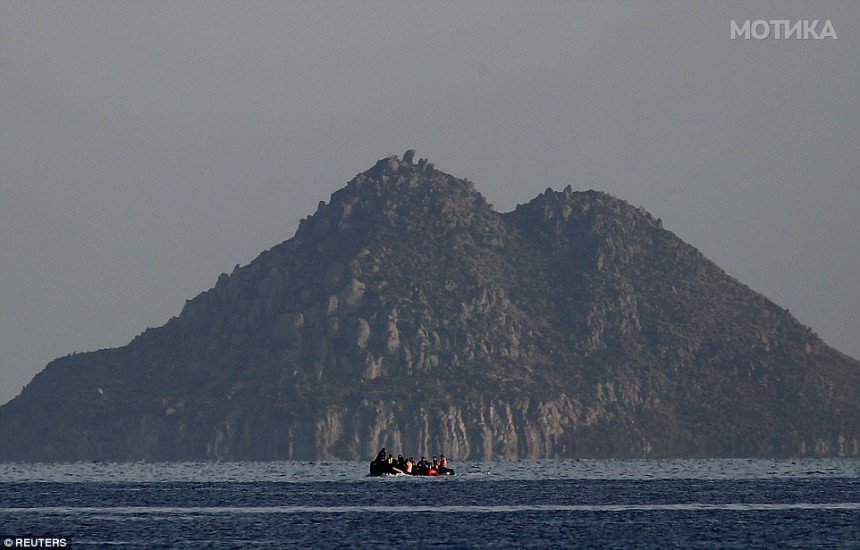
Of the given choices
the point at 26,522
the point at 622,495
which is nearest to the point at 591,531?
the point at 26,522

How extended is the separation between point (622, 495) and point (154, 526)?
7644 cm

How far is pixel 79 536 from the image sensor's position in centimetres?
12056

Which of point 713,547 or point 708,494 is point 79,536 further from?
point 708,494

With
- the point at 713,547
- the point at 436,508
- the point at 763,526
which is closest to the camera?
the point at 713,547

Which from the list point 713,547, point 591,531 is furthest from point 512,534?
point 713,547

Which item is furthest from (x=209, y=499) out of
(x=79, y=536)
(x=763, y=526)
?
(x=763, y=526)

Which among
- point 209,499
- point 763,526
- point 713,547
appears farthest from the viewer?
point 209,499

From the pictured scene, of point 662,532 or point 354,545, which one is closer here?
point 354,545

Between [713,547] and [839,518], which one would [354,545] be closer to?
[713,547]

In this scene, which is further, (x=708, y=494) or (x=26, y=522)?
(x=708, y=494)

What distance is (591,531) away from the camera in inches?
5022

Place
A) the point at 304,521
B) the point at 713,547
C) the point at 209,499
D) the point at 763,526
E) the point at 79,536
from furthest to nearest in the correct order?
the point at 209,499, the point at 304,521, the point at 763,526, the point at 79,536, the point at 713,547

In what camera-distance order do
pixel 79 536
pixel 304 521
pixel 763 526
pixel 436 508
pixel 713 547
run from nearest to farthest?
1. pixel 713 547
2. pixel 79 536
3. pixel 763 526
4. pixel 304 521
5. pixel 436 508

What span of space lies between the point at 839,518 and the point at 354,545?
4688 centimetres
